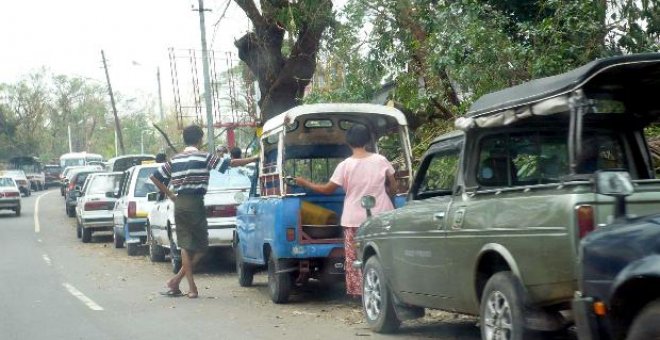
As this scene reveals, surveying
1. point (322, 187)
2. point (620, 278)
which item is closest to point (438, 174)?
point (322, 187)

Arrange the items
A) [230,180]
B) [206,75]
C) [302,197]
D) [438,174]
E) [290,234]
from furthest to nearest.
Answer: [206,75] → [230,180] → [302,197] → [290,234] → [438,174]

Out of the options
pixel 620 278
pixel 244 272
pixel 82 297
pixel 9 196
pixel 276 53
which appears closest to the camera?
pixel 620 278

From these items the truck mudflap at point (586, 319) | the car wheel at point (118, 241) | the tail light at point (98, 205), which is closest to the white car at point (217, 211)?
the car wheel at point (118, 241)

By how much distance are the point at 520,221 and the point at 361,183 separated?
3.50 metres

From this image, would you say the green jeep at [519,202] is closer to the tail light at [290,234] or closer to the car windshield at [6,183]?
the tail light at [290,234]

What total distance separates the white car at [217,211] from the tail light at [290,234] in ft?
8.13

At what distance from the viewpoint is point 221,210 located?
14.5 meters

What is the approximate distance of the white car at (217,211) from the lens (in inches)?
569

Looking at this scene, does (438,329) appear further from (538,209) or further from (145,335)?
(538,209)

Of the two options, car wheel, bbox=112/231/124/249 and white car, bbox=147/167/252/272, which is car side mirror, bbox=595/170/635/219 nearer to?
white car, bbox=147/167/252/272

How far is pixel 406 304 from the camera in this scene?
28.2 ft

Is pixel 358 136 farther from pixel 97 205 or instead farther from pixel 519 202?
pixel 97 205

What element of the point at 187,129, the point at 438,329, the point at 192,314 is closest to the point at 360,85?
the point at 187,129

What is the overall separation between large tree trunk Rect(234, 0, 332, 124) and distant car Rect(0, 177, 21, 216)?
1916cm
